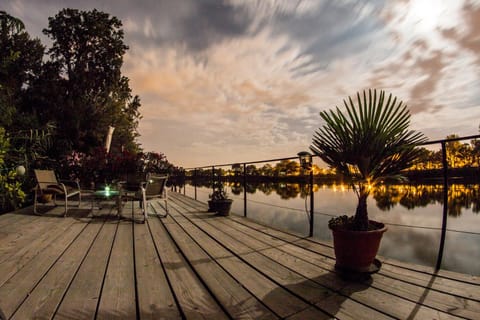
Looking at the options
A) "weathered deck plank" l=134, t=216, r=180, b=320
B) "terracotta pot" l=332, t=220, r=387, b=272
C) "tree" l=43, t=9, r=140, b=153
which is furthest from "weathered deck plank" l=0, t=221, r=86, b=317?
"tree" l=43, t=9, r=140, b=153

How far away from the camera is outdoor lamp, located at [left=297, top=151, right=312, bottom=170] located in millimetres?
2857

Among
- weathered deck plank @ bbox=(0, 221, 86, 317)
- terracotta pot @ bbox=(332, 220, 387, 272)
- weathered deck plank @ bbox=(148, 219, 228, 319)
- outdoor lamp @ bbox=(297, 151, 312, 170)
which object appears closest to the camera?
weathered deck plank @ bbox=(148, 219, 228, 319)

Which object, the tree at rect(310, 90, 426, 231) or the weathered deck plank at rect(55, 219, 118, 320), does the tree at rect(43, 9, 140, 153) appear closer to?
the weathered deck plank at rect(55, 219, 118, 320)

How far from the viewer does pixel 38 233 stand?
2.83 m

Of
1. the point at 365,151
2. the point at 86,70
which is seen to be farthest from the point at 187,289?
the point at 86,70

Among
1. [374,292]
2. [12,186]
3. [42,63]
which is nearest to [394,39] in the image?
[374,292]

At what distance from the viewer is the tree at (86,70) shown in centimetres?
941

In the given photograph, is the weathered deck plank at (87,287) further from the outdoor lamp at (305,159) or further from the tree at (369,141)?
the outdoor lamp at (305,159)

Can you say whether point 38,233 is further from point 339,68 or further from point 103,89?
point 103,89

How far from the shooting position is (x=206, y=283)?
1545mm

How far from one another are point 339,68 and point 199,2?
3.10 m

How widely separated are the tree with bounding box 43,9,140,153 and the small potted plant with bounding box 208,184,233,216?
7.73m

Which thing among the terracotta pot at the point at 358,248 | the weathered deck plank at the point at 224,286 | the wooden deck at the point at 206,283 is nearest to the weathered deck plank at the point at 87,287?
the wooden deck at the point at 206,283

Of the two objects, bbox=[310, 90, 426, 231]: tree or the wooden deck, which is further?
bbox=[310, 90, 426, 231]: tree
